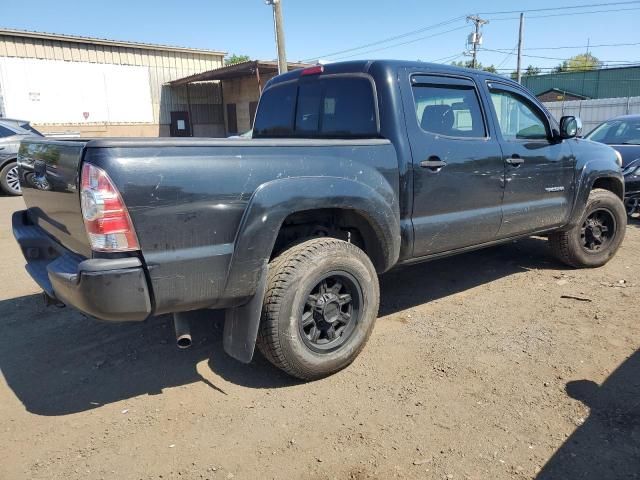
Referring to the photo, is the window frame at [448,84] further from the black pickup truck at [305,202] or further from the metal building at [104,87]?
the metal building at [104,87]

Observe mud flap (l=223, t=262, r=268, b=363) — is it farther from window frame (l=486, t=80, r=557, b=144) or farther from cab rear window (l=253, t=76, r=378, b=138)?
window frame (l=486, t=80, r=557, b=144)

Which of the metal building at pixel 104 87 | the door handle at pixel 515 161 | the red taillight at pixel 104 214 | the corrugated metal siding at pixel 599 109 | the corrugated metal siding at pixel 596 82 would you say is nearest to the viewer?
the red taillight at pixel 104 214

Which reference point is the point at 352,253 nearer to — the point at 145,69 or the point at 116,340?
the point at 116,340

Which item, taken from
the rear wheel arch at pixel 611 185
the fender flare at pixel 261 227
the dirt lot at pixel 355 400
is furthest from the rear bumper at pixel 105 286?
the rear wheel arch at pixel 611 185

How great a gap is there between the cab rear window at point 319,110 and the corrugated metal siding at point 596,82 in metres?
36.8

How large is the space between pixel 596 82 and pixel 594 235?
3821 centimetres

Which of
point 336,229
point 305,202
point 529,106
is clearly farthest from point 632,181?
point 305,202

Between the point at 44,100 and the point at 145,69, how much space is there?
446 centimetres

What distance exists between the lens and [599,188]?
17.5 feet

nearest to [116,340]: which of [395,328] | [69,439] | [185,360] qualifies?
[185,360]

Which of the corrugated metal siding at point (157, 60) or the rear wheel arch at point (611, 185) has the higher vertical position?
the corrugated metal siding at point (157, 60)

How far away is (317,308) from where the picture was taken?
3.07 metres

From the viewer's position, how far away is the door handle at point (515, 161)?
4.07m

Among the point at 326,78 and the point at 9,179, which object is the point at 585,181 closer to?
the point at 326,78
